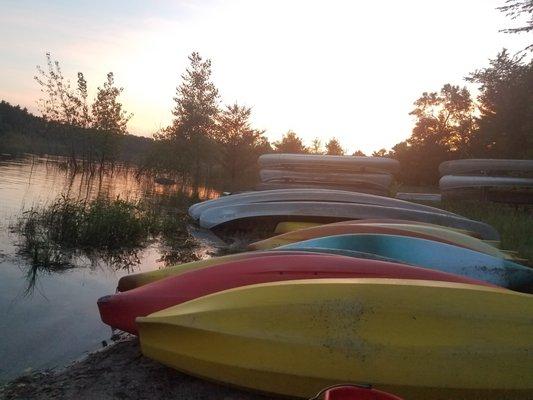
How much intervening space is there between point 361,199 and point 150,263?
373cm

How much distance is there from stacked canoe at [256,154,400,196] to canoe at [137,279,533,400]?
8.70m

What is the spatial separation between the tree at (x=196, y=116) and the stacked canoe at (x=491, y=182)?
1554 centimetres

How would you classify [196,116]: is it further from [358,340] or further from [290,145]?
[358,340]

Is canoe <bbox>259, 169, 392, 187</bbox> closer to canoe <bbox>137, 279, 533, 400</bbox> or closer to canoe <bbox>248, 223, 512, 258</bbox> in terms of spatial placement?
canoe <bbox>248, 223, 512, 258</bbox>

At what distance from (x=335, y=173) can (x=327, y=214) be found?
5.17 m

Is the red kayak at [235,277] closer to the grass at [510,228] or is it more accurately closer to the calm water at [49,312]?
the calm water at [49,312]

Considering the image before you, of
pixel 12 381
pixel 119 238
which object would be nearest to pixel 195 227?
pixel 119 238

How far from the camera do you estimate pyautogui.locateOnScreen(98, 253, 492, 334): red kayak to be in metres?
2.84

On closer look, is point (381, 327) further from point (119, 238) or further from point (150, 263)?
point (119, 238)

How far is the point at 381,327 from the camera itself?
2277 mm

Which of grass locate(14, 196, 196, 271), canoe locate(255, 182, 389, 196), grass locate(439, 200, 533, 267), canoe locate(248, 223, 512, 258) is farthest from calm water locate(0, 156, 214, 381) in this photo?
canoe locate(255, 182, 389, 196)

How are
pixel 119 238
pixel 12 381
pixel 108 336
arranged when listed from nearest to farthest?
1. pixel 12 381
2. pixel 108 336
3. pixel 119 238

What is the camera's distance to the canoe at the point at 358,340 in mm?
2180

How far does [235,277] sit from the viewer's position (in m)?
3.02
